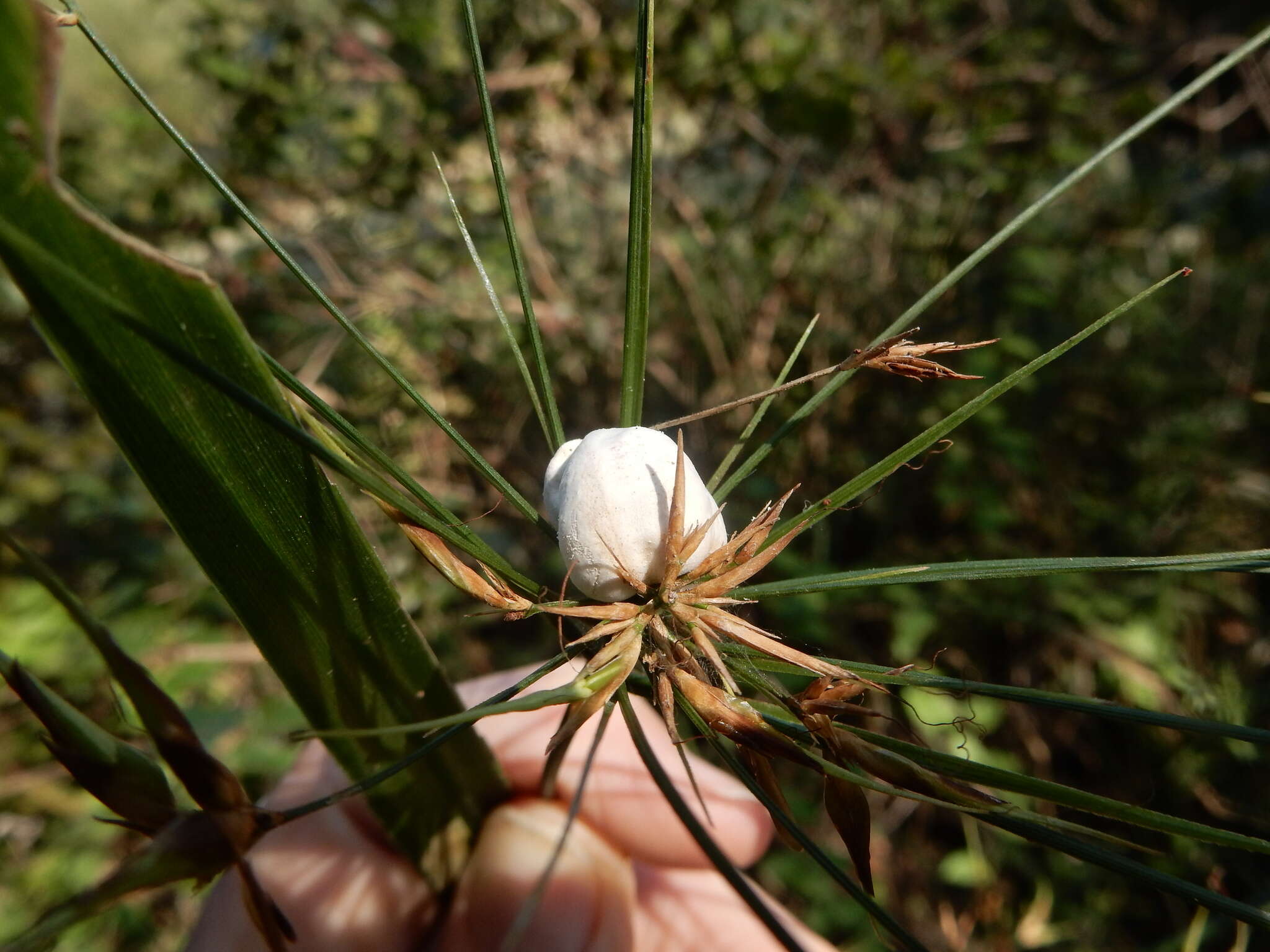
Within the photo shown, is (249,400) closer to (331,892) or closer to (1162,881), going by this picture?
(1162,881)

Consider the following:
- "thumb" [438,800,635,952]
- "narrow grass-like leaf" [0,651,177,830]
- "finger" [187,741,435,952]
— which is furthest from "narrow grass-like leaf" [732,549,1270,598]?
"finger" [187,741,435,952]

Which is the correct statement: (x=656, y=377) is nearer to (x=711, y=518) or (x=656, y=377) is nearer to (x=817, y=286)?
(x=817, y=286)

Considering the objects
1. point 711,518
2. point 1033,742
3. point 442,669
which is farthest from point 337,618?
point 1033,742

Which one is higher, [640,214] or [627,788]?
[640,214]

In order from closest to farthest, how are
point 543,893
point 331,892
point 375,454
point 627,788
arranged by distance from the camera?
point 375,454 < point 543,893 < point 331,892 < point 627,788

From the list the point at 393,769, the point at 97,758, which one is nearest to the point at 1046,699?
the point at 393,769

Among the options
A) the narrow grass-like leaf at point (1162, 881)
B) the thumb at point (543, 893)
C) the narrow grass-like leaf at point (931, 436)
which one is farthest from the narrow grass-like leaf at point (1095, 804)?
the thumb at point (543, 893)
